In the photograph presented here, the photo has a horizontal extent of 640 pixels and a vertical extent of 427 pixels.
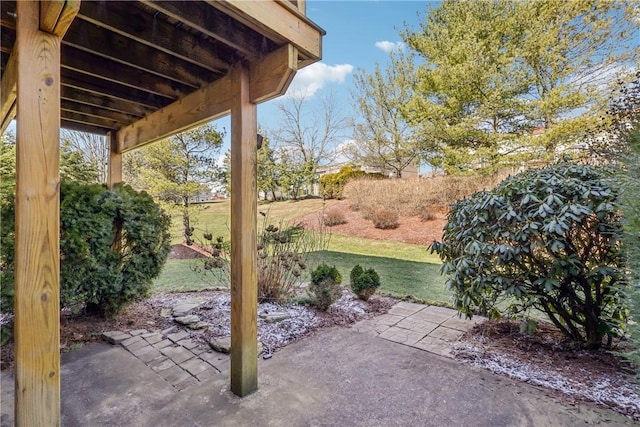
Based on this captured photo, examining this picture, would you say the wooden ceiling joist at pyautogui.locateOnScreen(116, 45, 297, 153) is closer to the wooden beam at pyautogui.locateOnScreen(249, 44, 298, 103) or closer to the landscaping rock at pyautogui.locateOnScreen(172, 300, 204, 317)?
the wooden beam at pyautogui.locateOnScreen(249, 44, 298, 103)

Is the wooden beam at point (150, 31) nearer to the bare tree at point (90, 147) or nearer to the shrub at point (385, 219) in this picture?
the bare tree at point (90, 147)

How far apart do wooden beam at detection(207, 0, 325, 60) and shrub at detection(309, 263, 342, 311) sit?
2.43 m

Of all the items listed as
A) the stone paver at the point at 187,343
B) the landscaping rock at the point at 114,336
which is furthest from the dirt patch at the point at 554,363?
the landscaping rock at the point at 114,336

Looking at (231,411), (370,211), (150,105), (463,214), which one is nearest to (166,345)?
(231,411)

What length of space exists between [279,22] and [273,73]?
28 centimetres

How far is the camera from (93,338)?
2.92 m

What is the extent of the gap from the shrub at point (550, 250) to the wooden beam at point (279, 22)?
1.92 m

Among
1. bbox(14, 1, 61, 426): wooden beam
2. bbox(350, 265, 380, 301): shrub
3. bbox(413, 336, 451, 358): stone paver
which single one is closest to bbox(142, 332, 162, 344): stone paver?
bbox(14, 1, 61, 426): wooden beam

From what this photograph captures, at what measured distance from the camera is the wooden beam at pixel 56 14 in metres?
1.19

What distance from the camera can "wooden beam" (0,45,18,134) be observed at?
1796mm

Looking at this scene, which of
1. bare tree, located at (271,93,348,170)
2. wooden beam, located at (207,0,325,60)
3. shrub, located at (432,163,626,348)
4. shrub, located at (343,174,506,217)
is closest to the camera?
wooden beam, located at (207,0,325,60)

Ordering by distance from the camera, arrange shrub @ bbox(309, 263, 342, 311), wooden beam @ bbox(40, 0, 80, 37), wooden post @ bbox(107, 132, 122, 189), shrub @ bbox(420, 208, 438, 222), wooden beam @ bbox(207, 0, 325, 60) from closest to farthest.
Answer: wooden beam @ bbox(40, 0, 80, 37)
wooden beam @ bbox(207, 0, 325, 60)
shrub @ bbox(309, 263, 342, 311)
wooden post @ bbox(107, 132, 122, 189)
shrub @ bbox(420, 208, 438, 222)

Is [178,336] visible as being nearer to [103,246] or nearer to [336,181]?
[103,246]

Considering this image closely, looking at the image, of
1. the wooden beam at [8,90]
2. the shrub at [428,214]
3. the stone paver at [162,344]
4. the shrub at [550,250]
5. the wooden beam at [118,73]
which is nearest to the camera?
the wooden beam at [8,90]
